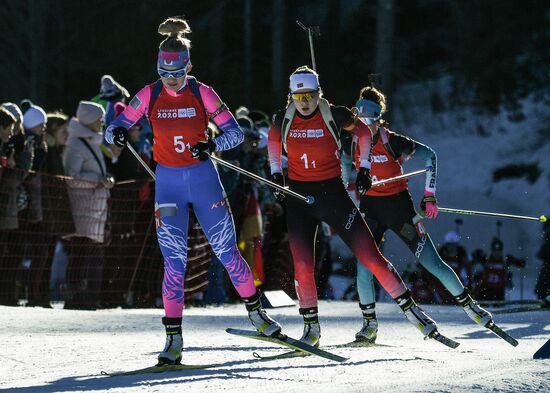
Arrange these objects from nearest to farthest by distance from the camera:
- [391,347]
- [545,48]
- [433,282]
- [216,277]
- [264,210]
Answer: [391,347] < [216,277] < [264,210] < [433,282] < [545,48]

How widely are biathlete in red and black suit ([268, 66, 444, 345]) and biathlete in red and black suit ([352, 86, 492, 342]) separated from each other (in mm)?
760

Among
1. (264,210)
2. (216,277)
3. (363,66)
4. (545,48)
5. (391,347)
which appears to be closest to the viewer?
(391,347)

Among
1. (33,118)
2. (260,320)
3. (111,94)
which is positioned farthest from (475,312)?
(111,94)

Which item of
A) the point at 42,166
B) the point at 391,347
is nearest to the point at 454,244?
the point at 42,166

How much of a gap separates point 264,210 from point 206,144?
7093mm

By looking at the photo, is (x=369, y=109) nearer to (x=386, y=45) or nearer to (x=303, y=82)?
(x=303, y=82)

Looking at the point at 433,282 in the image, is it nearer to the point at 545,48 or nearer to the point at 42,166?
the point at 42,166

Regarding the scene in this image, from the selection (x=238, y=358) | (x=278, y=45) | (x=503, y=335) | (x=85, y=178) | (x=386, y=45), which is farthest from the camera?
(x=278, y=45)

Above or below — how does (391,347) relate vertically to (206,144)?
below

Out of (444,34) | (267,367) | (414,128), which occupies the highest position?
(444,34)

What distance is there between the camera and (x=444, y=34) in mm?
32531

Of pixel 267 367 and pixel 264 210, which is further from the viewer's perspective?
pixel 264 210

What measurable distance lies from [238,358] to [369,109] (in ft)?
7.76

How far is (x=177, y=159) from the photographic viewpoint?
798 centimetres
